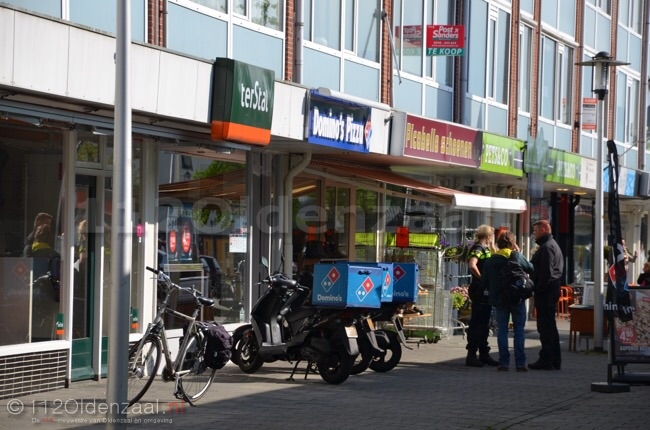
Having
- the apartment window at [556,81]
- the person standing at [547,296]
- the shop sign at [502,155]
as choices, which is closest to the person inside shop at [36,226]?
the person standing at [547,296]

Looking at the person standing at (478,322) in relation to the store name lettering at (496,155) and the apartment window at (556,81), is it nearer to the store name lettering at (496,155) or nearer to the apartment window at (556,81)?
the store name lettering at (496,155)

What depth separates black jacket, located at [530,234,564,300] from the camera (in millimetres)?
14734

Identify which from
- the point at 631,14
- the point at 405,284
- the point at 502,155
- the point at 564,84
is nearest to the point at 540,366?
the point at 405,284

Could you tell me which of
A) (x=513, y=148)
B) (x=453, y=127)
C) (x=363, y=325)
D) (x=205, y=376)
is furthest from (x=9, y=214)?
(x=513, y=148)

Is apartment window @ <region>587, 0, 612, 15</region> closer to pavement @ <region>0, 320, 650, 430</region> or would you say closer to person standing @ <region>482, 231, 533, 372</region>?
person standing @ <region>482, 231, 533, 372</region>

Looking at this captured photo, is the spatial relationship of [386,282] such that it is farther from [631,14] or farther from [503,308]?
[631,14]

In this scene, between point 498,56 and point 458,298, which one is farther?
point 498,56

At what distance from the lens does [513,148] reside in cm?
2255

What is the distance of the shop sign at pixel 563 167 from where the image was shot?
24422 millimetres

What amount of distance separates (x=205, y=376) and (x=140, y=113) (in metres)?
2.82

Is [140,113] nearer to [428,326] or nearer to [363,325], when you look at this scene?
[363,325]

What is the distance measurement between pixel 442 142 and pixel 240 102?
6.70 meters

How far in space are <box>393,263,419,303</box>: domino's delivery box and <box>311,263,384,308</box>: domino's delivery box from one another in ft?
2.71

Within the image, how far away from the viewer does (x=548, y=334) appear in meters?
14.7
